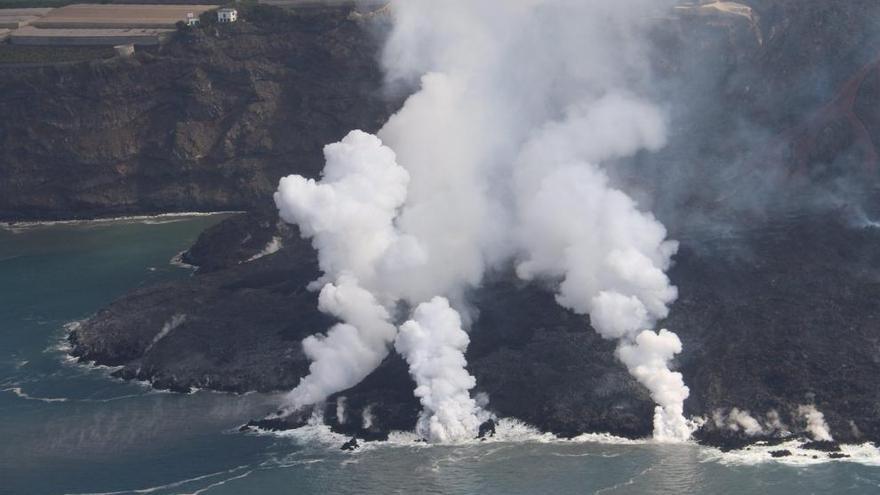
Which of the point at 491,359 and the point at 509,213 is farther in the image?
the point at 509,213

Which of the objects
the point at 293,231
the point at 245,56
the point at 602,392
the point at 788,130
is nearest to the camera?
the point at 602,392

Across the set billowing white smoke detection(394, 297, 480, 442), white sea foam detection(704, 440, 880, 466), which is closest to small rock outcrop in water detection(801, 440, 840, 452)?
white sea foam detection(704, 440, 880, 466)

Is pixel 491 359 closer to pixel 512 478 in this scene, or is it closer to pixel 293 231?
pixel 512 478

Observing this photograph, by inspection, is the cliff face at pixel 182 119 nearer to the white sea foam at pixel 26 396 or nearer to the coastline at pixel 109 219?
the coastline at pixel 109 219

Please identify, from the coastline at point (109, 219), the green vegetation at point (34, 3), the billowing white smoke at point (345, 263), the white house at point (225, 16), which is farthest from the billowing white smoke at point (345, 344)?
the green vegetation at point (34, 3)

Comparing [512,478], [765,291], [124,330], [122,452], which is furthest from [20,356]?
[765,291]

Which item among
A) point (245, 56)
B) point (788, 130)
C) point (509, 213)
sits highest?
point (245, 56)
